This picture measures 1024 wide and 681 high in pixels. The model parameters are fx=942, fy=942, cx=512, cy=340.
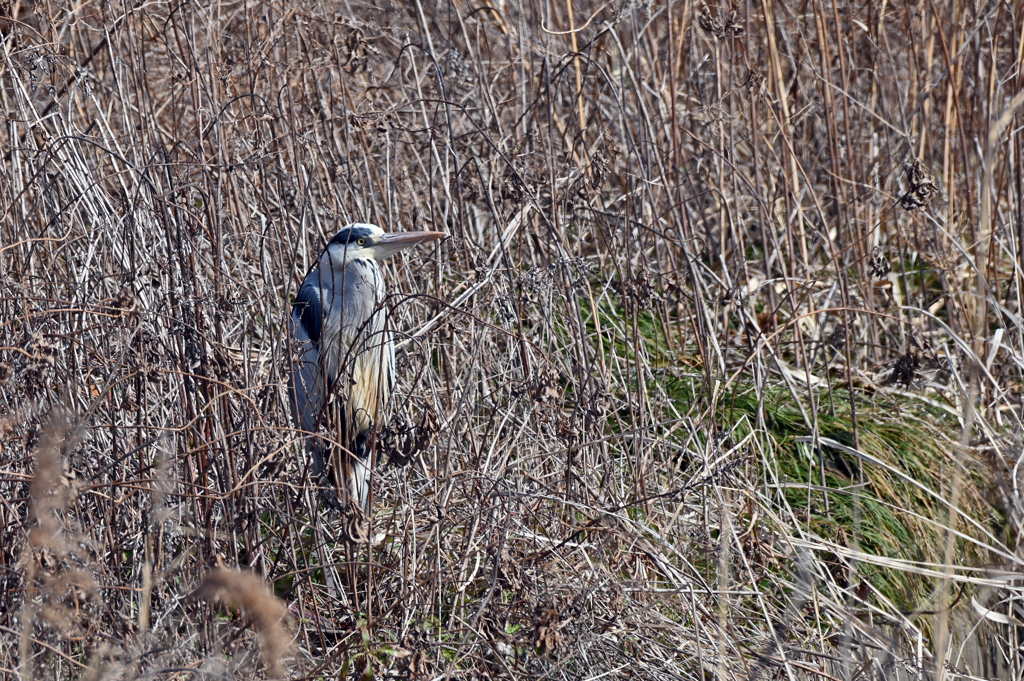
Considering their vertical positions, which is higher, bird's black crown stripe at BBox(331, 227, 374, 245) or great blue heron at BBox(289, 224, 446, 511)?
bird's black crown stripe at BBox(331, 227, 374, 245)

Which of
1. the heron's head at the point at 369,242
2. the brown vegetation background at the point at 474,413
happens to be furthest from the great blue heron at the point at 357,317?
the brown vegetation background at the point at 474,413

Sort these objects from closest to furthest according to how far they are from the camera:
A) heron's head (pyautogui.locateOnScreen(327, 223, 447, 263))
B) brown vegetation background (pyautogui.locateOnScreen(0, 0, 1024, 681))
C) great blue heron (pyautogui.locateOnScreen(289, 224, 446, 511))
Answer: brown vegetation background (pyautogui.locateOnScreen(0, 0, 1024, 681)) < great blue heron (pyautogui.locateOnScreen(289, 224, 446, 511)) < heron's head (pyautogui.locateOnScreen(327, 223, 447, 263))

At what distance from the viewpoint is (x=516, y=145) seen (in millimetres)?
2816

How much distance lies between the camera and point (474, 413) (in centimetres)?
308

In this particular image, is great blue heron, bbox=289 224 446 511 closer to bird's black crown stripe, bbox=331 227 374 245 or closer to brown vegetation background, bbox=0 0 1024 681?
bird's black crown stripe, bbox=331 227 374 245

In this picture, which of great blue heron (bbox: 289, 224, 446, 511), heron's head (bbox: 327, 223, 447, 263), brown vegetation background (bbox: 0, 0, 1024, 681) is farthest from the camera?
heron's head (bbox: 327, 223, 447, 263)

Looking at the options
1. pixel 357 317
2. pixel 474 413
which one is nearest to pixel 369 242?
pixel 357 317

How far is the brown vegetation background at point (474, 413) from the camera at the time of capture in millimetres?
2059

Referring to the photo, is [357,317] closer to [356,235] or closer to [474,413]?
[356,235]

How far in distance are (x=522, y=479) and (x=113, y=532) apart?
1129 millimetres

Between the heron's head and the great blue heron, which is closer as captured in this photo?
the great blue heron

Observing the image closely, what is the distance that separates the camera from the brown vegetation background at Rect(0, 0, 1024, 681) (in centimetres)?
206

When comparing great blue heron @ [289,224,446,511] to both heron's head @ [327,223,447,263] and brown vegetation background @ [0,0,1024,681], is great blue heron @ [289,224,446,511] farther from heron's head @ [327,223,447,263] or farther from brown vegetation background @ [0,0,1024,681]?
brown vegetation background @ [0,0,1024,681]

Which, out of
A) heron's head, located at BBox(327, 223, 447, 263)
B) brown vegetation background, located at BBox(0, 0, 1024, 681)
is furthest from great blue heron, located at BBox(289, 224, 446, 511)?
brown vegetation background, located at BBox(0, 0, 1024, 681)
